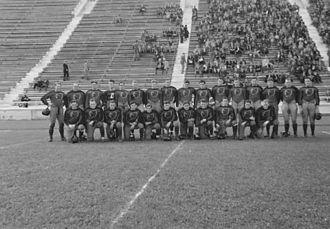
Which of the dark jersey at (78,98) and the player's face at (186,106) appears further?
the dark jersey at (78,98)

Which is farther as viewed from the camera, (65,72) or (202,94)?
(65,72)

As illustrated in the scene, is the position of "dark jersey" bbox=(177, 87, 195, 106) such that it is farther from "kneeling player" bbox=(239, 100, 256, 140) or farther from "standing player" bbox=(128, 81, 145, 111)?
"kneeling player" bbox=(239, 100, 256, 140)

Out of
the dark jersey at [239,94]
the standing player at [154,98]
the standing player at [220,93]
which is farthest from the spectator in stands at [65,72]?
the dark jersey at [239,94]

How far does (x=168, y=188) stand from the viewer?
645cm

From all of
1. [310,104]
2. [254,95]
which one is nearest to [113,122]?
[254,95]

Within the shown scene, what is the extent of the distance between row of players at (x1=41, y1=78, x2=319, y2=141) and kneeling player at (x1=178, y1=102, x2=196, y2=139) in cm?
3

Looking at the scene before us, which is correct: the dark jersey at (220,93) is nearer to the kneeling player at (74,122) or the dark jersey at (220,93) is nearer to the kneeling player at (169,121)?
the kneeling player at (169,121)

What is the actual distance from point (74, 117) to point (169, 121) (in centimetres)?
275

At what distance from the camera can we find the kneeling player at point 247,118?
13211 millimetres

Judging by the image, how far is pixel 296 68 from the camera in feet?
93.7

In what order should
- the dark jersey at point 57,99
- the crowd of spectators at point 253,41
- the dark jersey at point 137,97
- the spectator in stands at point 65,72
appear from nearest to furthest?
the dark jersey at point 57,99 < the dark jersey at point 137,97 < the crowd of spectators at point 253,41 < the spectator in stands at point 65,72

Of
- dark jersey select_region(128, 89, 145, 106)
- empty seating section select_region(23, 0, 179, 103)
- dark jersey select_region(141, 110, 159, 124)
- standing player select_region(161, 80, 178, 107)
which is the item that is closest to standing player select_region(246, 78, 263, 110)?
standing player select_region(161, 80, 178, 107)

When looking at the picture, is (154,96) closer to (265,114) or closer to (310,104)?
(265,114)

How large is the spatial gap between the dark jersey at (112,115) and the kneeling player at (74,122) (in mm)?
693
